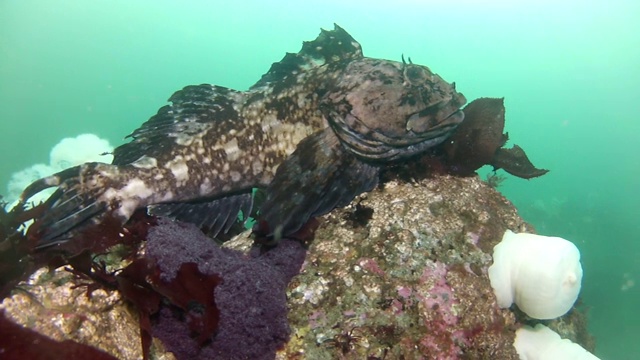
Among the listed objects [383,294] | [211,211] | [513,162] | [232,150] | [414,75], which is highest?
[232,150]

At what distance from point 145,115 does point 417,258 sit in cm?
11258

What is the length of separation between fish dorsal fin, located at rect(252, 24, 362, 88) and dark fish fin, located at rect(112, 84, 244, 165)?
537mm

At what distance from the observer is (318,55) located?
4.54 m

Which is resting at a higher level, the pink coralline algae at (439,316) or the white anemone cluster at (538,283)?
the pink coralline algae at (439,316)

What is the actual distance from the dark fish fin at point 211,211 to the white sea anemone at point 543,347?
273 centimetres

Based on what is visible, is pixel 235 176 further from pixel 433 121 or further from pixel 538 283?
pixel 538 283

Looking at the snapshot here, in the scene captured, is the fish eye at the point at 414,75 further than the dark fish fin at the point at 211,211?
Yes

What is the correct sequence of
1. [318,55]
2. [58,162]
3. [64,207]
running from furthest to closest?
1. [58,162]
2. [318,55]
3. [64,207]

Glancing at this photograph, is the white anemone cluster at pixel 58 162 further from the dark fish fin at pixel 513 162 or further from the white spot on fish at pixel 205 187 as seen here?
the dark fish fin at pixel 513 162

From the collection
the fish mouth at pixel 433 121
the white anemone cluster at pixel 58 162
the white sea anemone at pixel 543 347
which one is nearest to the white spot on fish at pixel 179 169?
the fish mouth at pixel 433 121

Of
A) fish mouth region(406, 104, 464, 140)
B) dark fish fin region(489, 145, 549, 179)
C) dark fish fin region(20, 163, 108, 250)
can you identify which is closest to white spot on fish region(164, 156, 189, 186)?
dark fish fin region(20, 163, 108, 250)

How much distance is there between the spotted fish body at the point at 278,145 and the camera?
3.41 m

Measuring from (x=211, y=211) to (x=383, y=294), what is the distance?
6.44ft

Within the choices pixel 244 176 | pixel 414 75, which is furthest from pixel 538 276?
pixel 244 176
